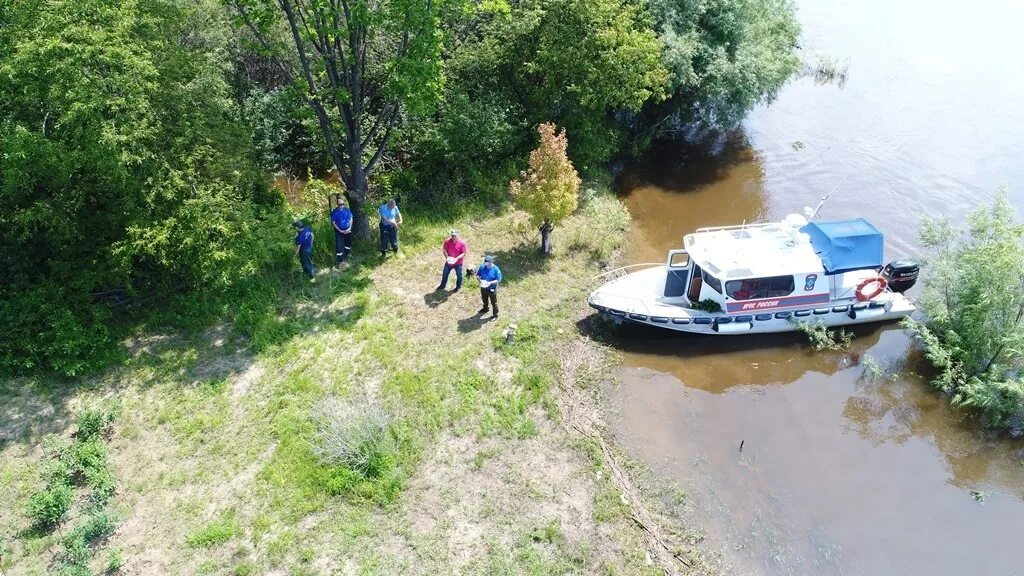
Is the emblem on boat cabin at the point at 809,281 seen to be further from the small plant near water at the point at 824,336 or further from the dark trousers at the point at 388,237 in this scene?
the dark trousers at the point at 388,237

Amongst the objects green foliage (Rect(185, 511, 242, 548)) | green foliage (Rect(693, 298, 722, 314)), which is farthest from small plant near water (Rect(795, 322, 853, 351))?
green foliage (Rect(185, 511, 242, 548))

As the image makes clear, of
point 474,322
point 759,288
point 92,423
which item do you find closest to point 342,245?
point 474,322

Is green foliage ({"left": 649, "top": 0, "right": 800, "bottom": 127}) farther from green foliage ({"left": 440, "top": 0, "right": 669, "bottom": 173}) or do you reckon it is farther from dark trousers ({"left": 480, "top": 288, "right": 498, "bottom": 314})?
dark trousers ({"left": 480, "top": 288, "right": 498, "bottom": 314})

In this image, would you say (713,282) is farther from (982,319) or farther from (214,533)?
(214,533)

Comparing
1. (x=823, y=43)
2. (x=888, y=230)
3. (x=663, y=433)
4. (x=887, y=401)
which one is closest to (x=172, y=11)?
(x=663, y=433)

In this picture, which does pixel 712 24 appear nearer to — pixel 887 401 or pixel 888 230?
pixel 888 230
